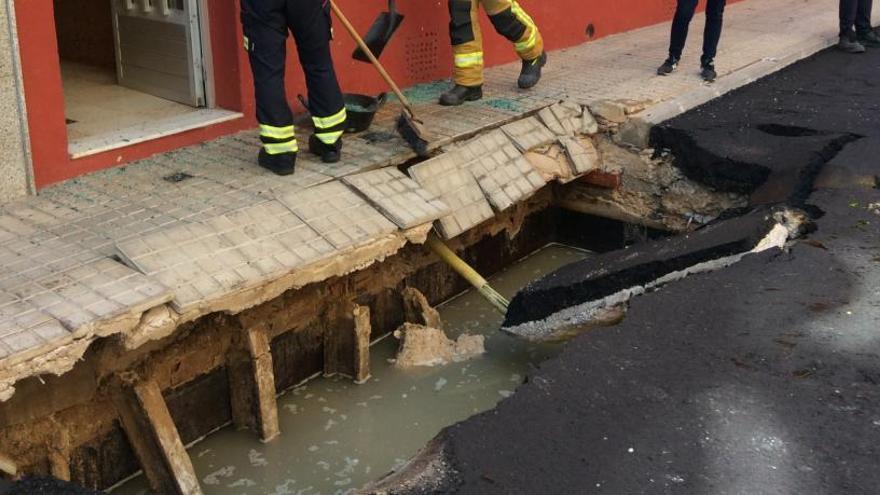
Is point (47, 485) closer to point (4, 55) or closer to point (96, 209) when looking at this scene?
point (96, 209)

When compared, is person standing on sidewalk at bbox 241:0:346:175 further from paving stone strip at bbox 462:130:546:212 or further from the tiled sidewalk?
paving stone strip at bbox 462:130:546:212

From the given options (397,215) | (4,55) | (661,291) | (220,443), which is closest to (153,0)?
(4,55)

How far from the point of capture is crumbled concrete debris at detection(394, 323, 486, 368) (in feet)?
20.9

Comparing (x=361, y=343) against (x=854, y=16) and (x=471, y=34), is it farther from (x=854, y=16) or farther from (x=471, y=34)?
(x=854, y=16)

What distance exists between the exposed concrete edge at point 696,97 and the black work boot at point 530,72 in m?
0.94

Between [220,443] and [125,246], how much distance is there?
1292mm

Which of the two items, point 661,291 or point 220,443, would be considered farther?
point 220,443

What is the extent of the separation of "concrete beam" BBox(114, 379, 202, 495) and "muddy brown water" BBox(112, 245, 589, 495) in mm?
212

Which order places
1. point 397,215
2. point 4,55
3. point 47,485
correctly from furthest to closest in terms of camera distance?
point 397,215 → point 4,55 → point 47,485

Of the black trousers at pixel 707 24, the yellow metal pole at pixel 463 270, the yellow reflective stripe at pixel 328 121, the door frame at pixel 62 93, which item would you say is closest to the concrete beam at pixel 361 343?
the yellow metal pole at pixel 463 270

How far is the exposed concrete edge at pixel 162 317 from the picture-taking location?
4.23 meters

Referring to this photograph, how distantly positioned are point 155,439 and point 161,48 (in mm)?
3611

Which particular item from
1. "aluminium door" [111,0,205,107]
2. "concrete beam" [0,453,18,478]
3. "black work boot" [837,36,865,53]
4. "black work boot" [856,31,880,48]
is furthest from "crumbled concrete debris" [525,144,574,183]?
"black work boot" [856,31,880,48]

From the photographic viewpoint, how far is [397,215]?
5.96 meters
